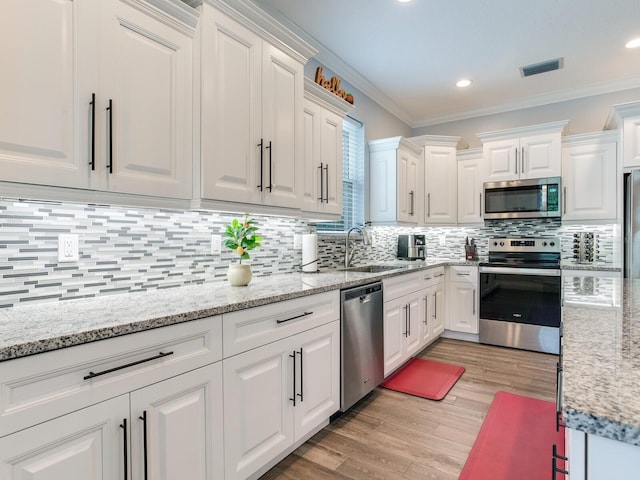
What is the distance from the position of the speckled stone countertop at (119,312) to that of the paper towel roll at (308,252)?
68 cm

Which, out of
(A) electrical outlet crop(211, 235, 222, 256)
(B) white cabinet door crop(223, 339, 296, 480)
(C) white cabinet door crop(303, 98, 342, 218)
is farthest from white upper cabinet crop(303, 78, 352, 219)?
(B) white cabinet door crop(223, 339, 296, 480)

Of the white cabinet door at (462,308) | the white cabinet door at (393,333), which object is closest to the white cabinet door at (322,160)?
the white cabinet door at (393,333)

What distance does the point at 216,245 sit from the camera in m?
2.23

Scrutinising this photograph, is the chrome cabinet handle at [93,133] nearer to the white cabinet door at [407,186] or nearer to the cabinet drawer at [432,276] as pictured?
the cabinet drawer at [432,276]

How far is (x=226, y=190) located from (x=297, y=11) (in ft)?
5.66

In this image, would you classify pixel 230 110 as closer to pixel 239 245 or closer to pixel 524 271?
pixel 239 245

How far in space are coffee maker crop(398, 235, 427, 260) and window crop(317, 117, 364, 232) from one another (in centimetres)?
78

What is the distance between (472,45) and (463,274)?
234cm

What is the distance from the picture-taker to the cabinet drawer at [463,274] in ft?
13.5

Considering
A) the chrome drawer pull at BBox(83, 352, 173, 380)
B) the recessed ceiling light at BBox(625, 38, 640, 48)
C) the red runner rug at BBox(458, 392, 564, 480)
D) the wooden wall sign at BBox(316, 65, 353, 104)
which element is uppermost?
the recessed ceiling light at BBox(625, 38, 640, 48)

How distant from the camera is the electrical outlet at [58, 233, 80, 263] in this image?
1542 mm

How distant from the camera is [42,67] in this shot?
1263 mm

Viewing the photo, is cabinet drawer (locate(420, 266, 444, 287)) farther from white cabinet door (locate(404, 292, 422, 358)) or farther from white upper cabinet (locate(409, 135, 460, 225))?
white upper cabinet (locate(409, 135, 460, 225))

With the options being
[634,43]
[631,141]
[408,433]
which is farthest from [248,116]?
[631,141]
